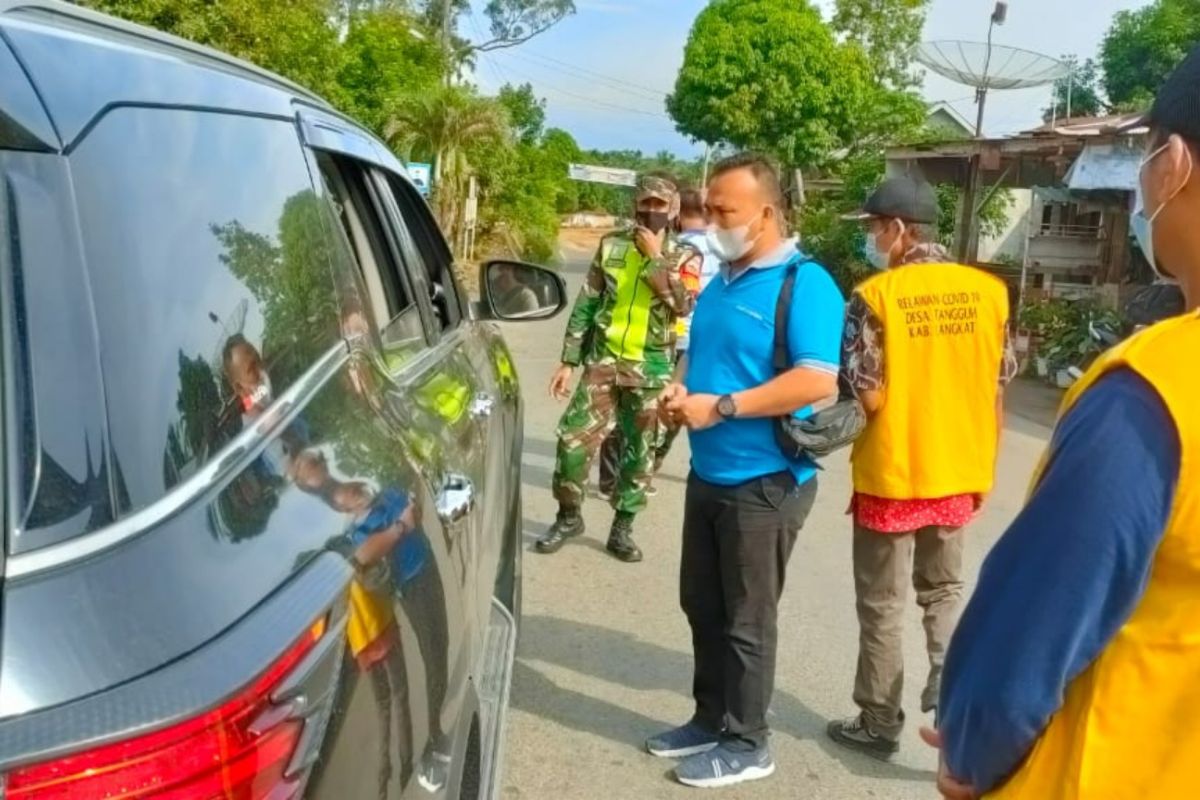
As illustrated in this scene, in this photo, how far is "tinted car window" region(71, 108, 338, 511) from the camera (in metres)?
1.33

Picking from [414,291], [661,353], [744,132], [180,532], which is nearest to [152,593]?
[180,532]

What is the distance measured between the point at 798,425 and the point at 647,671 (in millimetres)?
1604

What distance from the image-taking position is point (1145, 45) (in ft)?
136

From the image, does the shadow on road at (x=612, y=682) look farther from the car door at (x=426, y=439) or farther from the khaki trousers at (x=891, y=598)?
the car door at (x=426, y=439)

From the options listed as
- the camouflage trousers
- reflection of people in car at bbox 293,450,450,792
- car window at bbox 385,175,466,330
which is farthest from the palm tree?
reflection of people in car at bbox 293,450,450,792

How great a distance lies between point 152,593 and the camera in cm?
121

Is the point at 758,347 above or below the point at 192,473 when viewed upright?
below

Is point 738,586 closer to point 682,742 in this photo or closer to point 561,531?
point 682,742

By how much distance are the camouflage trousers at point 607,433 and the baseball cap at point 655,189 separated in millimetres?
865

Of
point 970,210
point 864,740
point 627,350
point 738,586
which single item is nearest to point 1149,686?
point 738,586

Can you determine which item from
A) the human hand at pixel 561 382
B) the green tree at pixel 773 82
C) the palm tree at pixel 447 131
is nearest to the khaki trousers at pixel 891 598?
the human hand at pixel 561 382

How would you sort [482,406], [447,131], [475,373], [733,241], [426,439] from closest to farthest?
[426,439] → [482,406] → [475,373] → [733,241] → [447,131]

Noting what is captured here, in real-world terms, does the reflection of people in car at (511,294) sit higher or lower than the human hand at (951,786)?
higher

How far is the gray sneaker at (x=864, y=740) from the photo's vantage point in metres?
4.27
